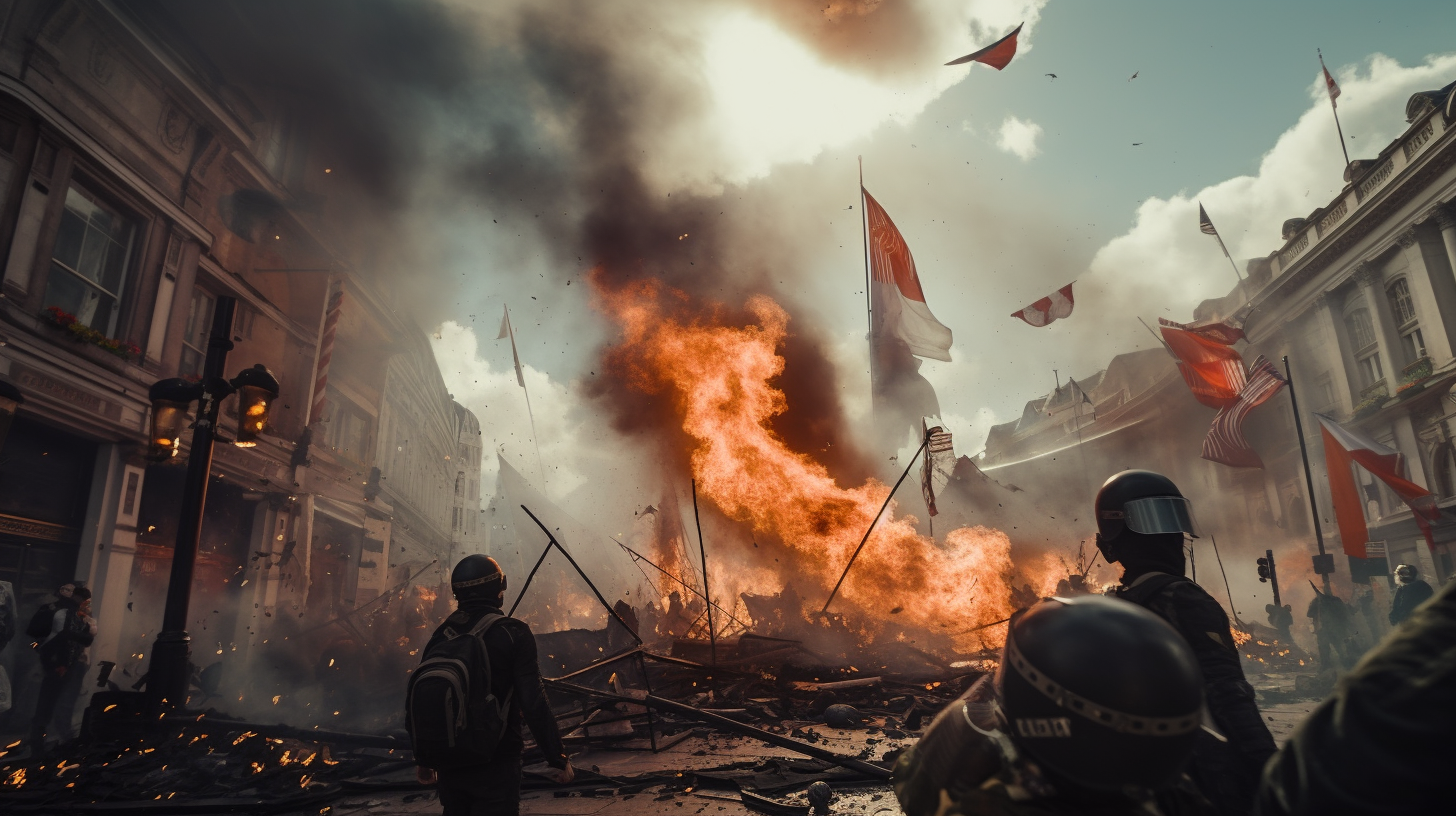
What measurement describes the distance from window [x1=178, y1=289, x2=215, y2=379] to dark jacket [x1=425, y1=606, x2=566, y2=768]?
13.4 meters

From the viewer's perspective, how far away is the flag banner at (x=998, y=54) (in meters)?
13.6

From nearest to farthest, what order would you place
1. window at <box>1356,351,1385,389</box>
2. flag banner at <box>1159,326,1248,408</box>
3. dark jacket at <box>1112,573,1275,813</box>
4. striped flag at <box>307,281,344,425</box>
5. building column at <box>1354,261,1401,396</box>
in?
dark jacket at <box>1112,573,1275,813</box>
striped flag at <box>307,281,344,425</box>
flag banner at <box>1159,326,1248,408</box>
building column at <box>1354,261,1401,396</box>
window at <box>1356,351,1385,389</box>

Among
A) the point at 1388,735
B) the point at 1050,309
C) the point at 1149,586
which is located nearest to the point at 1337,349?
the point at 1050,309

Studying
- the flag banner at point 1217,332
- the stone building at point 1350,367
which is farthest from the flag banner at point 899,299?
the stone building at point 1350,367

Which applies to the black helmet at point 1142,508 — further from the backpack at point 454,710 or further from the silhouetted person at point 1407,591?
the silhouetted person at point 1407,591

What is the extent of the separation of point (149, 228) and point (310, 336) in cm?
612

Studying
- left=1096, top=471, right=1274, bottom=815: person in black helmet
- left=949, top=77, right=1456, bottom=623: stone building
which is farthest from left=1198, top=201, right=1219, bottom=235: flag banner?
left=1096, top=471, right=1274, bottom=815: person in black helmet

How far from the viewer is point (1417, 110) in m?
21.7

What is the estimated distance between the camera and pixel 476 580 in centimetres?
409

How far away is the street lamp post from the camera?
23.0 feet

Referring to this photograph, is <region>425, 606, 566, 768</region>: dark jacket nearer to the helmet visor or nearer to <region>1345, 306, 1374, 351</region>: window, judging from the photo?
the helmet visor

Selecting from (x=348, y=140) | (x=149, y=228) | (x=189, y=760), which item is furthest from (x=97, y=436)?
(x=348, y=140)

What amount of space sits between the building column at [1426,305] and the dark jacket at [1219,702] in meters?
25.9

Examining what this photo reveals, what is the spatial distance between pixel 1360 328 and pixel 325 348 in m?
33.8
